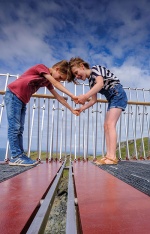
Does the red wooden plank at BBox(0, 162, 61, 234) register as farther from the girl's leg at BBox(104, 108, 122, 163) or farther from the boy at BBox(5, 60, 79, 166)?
the girl's leg at BBox(104, 108, 122, 163)

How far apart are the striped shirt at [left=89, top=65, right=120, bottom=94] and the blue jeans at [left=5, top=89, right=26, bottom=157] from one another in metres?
0.90

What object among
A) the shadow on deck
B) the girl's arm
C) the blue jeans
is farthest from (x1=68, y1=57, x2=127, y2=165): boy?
the shadow on deck

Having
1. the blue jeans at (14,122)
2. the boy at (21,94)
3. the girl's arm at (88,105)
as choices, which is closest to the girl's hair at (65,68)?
the boy at (21,94)

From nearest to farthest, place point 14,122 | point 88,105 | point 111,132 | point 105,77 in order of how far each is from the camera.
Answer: point 14,122, point 111,132, point 105,77, point 88,105

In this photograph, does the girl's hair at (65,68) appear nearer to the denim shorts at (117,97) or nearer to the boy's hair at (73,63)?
the boy's hair at (73,63)

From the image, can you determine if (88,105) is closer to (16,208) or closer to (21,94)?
(21,94)

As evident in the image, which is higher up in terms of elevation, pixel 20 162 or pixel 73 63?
pixel 73 63

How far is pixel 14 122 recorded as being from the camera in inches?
104

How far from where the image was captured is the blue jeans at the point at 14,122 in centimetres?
263

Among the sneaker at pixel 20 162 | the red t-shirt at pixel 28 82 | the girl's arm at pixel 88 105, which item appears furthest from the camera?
the girl's arm at pixel 88 105

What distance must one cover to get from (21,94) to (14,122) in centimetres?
34

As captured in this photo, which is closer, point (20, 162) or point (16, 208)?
point (16, 208)

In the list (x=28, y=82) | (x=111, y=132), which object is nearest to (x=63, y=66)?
(x=28, y=82)

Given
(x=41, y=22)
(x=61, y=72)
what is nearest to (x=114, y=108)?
(x=61, y=72)
